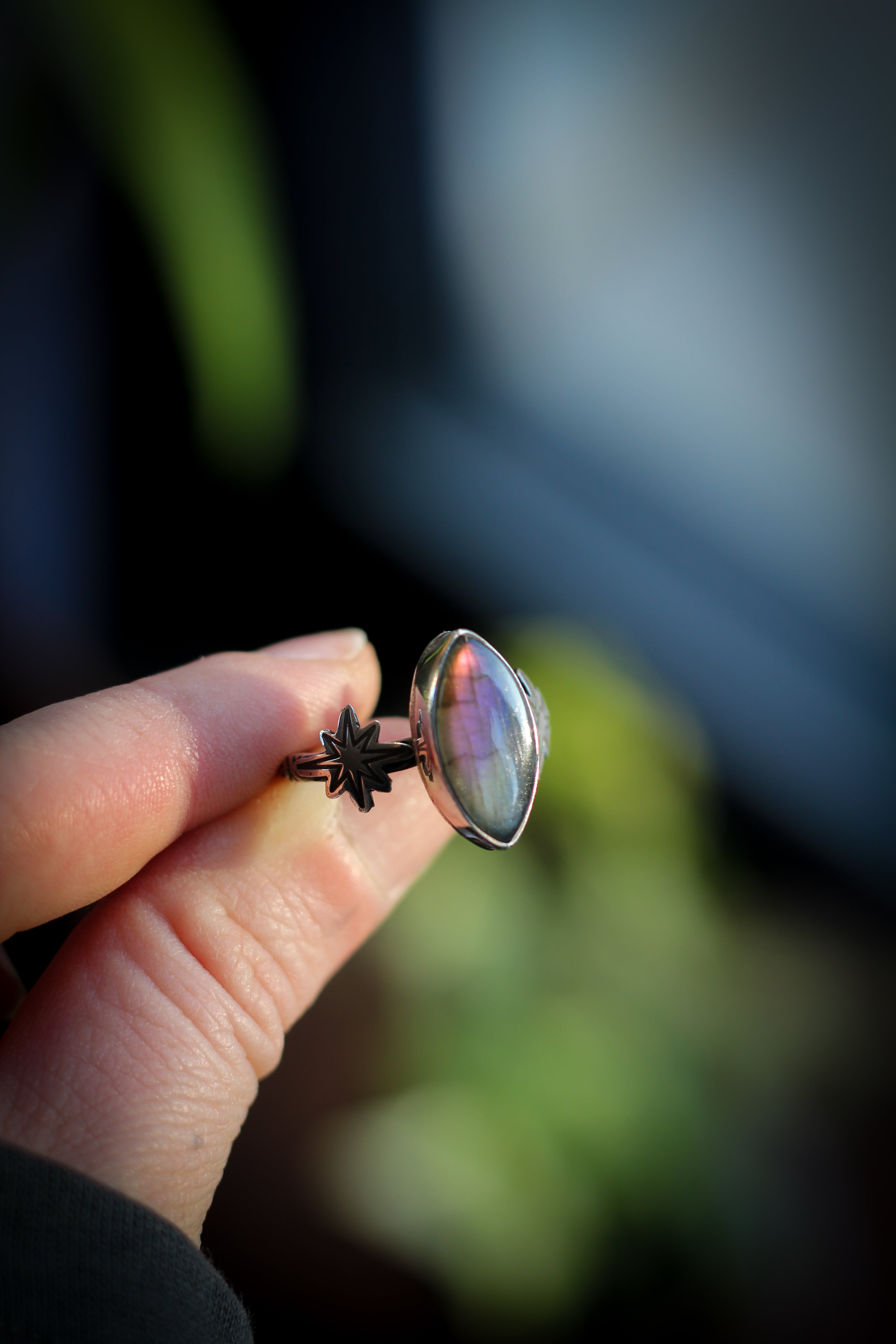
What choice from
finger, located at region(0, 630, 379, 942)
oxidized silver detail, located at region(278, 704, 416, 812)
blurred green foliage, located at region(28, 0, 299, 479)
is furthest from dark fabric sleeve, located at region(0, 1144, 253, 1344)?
blurred green foliage, located at region(28, 0, 299, 479)

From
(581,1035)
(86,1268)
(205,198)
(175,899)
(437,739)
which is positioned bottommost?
(581,1035)

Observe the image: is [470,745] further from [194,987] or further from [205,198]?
[205,198]

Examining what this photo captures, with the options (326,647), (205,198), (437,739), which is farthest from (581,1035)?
(205,198)

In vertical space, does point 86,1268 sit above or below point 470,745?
below

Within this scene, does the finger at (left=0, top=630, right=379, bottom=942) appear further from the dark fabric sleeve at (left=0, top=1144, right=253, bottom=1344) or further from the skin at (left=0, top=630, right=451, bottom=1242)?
the dark fabric sleeve at (left=0, top=1144, right=253, bottom=1344)

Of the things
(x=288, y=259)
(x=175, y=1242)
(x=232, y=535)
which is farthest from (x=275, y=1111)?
(x=288, y=259)

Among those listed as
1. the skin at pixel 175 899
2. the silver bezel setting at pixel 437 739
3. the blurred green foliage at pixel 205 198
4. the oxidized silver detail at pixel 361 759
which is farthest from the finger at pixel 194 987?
Answer: the blurred green foliage at pixel 205 198

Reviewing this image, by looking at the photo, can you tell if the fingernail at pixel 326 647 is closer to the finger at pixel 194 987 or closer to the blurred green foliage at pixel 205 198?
the finger at pixel 194 987

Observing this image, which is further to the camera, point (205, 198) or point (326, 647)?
point (205, 198)
